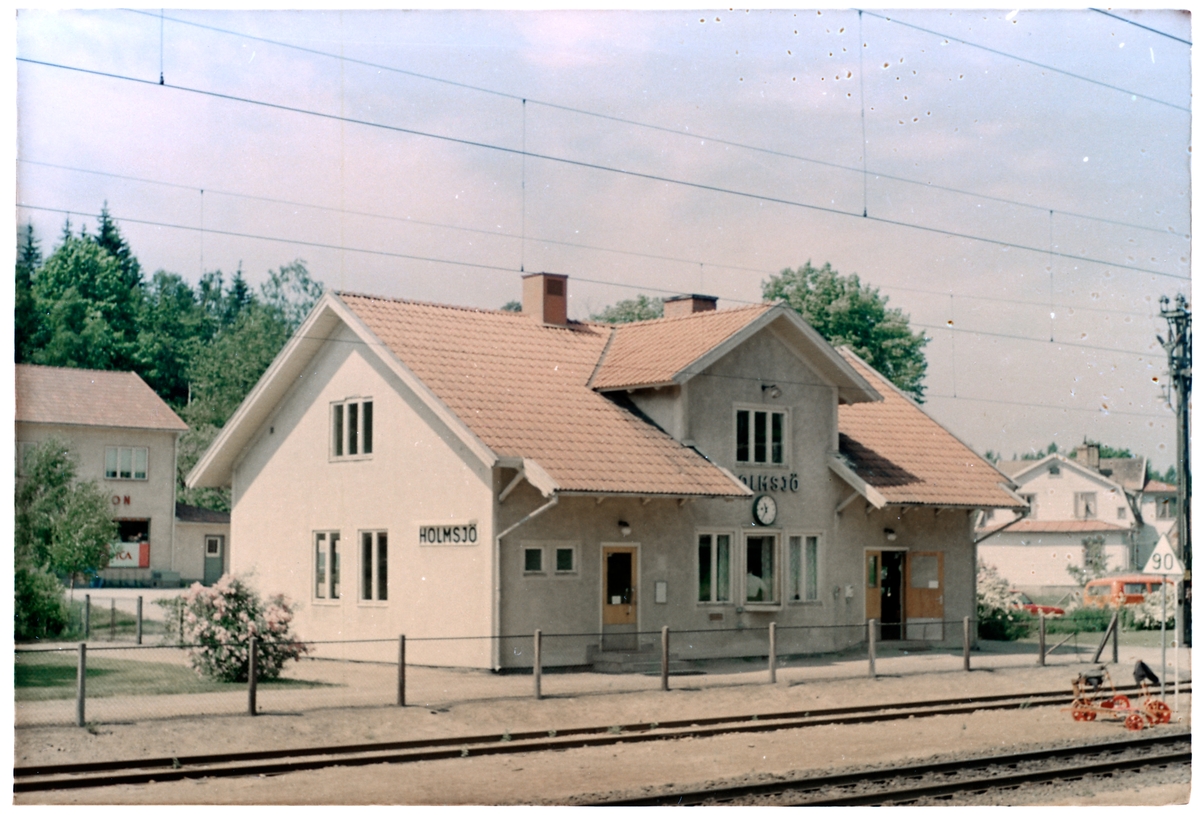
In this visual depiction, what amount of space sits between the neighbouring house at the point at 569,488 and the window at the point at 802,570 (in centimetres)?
4

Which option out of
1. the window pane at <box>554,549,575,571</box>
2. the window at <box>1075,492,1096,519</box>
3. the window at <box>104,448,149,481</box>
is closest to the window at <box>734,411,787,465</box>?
the window pane at <box>554,549,575,571</box>

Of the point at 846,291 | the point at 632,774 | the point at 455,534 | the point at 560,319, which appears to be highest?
the point at 846,291

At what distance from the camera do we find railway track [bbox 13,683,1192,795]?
1365cm

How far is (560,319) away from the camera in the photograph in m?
29.2

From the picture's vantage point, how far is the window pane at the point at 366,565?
84.7ft

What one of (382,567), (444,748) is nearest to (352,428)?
(382,567)

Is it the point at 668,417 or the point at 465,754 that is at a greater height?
the point at 668,417

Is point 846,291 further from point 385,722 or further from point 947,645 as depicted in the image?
point 385,722

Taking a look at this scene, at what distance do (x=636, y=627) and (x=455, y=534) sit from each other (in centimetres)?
363

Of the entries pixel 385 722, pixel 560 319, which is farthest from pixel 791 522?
pixel 385 722

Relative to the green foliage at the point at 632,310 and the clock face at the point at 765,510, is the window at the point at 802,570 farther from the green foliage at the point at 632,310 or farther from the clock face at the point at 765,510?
the green foliage at the point at 632,310

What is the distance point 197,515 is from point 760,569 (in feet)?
107

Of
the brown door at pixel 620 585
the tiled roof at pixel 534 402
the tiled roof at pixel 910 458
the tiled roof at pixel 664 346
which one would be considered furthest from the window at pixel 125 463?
the brown door at pixel 620 585

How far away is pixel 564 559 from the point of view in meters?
24.7
